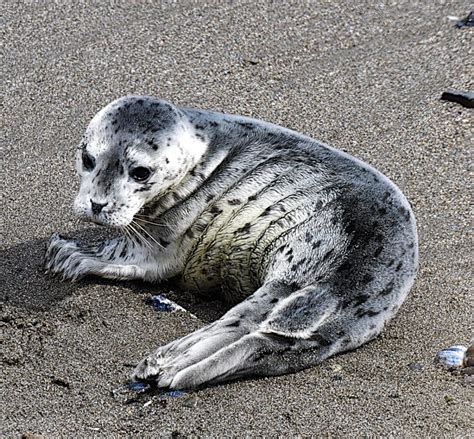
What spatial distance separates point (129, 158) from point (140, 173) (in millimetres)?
81

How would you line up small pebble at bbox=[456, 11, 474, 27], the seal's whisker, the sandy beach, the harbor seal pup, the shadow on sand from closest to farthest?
the sandy beach
the harbor seal pup
the shadow on sand
the seal's whisker
small pebble at bbox=[456, 11, 474, 27]

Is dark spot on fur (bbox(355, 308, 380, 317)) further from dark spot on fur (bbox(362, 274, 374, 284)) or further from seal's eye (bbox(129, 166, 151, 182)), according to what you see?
seal's eye (bbox(129, 166, 151, 182))

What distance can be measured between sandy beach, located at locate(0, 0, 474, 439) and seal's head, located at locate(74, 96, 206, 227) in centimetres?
44

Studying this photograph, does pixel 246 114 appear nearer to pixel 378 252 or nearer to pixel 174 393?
pixel 378 252

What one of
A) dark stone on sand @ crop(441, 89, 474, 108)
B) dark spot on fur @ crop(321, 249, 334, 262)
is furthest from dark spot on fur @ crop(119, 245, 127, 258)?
dark stone on sand @ crop(441, 89, 474, 108)

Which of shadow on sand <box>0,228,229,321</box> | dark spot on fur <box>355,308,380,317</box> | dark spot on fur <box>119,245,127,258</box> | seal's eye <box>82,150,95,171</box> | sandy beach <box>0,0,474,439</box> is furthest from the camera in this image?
dark spot on fur <box>119,245,127,258</box>

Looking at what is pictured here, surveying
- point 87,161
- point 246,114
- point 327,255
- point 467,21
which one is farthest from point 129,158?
point 467,21

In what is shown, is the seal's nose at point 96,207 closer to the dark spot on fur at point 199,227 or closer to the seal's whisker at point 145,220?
the seal's whisker at point 145,220

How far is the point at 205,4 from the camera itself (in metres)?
7.57

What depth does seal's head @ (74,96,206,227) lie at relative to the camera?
4.88 m

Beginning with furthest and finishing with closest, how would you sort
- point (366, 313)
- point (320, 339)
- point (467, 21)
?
point (467, 21) → point (366, 313) → point (320, 339)

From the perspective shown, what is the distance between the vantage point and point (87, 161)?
16.4ft

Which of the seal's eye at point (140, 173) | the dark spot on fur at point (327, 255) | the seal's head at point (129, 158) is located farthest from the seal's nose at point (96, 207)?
the dark spot on fur at point (327, 255)

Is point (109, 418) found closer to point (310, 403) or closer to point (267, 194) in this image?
point (310, 403)
